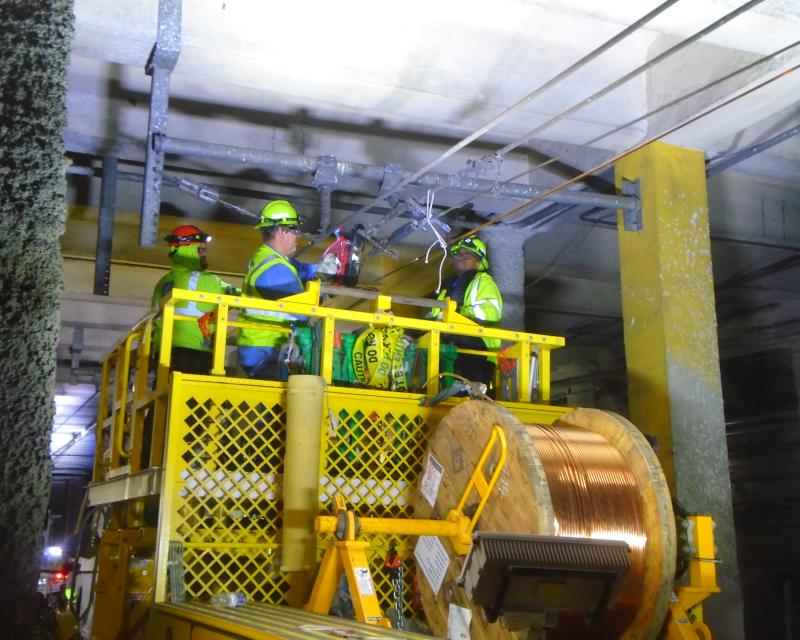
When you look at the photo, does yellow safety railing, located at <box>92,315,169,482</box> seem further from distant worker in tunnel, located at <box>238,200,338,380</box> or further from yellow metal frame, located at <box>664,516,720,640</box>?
yellow metal frame, located at <box>664,516,720,640</box>

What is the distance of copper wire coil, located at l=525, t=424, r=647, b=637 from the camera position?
4676mm

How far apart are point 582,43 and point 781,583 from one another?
10339 mm

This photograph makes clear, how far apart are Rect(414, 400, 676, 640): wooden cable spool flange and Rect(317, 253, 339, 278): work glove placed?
235cm

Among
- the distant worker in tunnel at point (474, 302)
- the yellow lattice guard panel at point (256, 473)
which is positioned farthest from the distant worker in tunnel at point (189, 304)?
the distant worker in tunnel at point (474, 302)

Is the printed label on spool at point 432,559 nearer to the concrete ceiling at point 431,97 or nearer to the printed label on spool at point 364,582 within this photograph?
the printed label on spool at point 364,582

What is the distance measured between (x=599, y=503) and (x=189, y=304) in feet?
12.4

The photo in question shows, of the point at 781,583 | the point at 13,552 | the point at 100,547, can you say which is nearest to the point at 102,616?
the point at 100,547

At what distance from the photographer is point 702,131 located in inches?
330

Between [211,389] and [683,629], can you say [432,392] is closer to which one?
[211,389]

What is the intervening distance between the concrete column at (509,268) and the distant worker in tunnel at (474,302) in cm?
151

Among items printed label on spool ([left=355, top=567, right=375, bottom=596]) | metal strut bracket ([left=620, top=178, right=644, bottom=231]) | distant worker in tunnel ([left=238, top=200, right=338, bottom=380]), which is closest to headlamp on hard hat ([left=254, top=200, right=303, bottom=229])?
distant worker in tunnel ([left=238, top=200, right=338, bottom=380])

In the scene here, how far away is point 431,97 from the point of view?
809 centimetres

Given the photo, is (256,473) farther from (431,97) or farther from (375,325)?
(431,97)

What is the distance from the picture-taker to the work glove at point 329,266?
7293 mm
